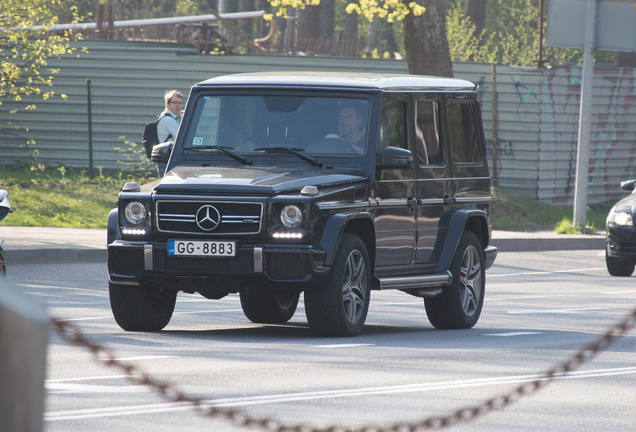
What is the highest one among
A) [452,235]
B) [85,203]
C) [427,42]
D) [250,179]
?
[427,42]

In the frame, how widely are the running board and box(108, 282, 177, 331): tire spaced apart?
1797 mm

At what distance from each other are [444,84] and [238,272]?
3.27m

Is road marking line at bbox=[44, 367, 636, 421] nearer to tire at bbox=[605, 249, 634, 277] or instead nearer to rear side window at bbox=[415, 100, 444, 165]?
rear side window at bbox=[415, 100, 444, 165]

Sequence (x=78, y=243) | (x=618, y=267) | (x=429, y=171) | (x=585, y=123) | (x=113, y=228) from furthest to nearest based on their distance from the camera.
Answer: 1. (x=585, y=123)
2. (x=78, y=243)
3. (x=618, y=267)
4. (x=429, y=171)
5. (x=113, y=228)

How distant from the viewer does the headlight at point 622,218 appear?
1490 centimetres

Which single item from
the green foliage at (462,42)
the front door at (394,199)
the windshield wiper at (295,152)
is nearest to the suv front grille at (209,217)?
the windshield wiper at (295,152)

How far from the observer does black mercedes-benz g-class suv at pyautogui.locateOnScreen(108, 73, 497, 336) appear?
824cm

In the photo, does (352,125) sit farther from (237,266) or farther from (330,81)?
(237,266)

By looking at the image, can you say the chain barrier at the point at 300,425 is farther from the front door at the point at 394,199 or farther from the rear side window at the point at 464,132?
the rear side window at the point at 464,132

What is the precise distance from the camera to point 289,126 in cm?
930

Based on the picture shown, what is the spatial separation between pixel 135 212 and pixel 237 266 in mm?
947

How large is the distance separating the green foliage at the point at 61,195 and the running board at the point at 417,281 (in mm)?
9561

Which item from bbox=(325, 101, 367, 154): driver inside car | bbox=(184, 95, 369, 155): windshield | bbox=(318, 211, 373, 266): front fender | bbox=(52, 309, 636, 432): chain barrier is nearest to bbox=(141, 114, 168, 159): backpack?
bbox=(184, 95, 369, 155): windshield

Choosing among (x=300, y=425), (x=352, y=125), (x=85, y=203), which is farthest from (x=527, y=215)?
(x=300, y=425)
